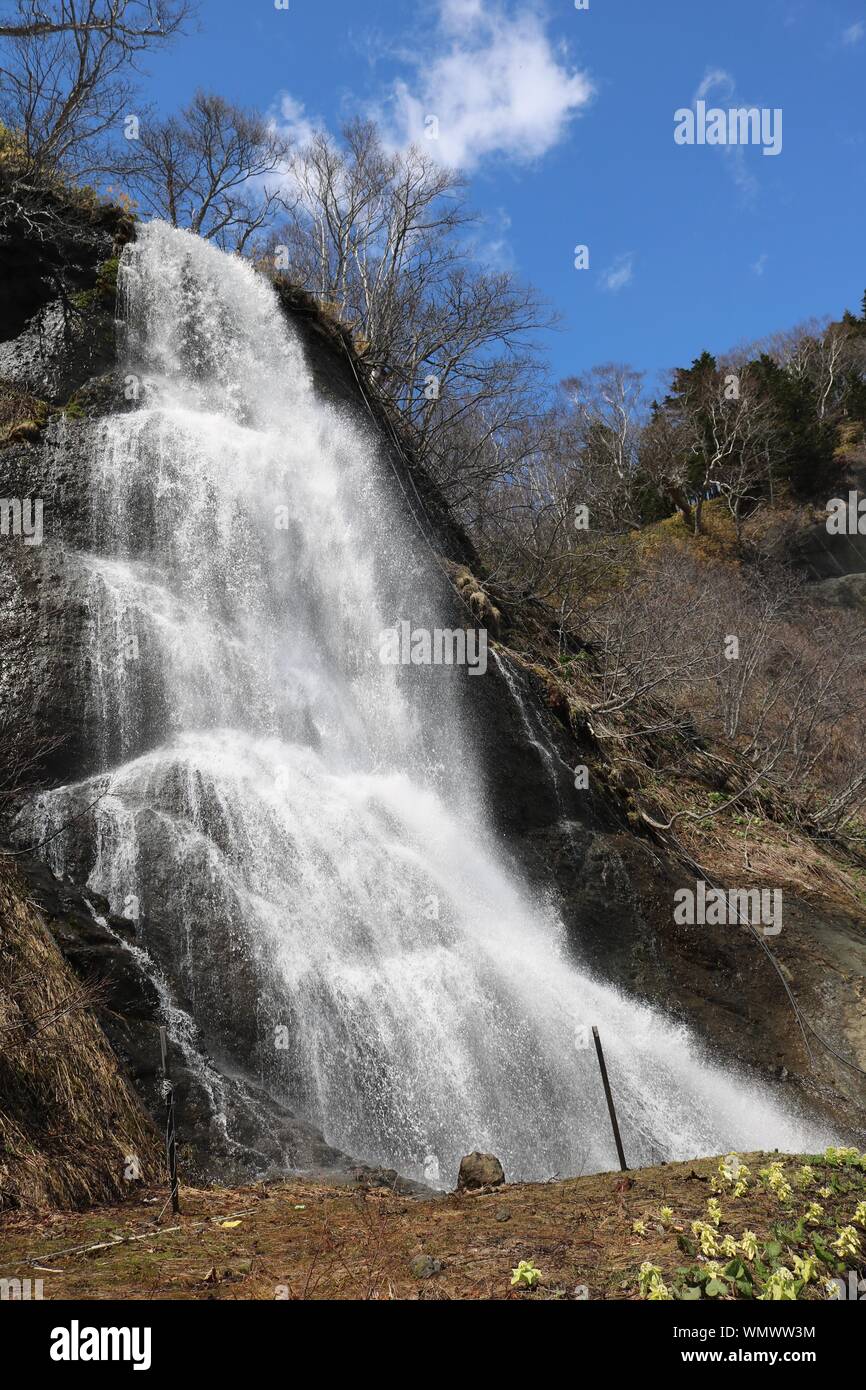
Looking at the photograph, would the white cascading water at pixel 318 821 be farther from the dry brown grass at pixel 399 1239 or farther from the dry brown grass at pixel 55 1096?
the dry brown grass at pixel 399 1239

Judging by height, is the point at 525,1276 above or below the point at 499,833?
below

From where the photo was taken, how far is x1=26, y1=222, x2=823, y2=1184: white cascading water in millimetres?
8141

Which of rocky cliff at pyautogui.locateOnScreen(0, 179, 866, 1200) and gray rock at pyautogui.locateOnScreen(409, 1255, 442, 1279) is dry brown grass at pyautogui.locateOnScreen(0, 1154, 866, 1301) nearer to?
gray rock at pyautogui.locateOnScreen(409, 1255, 442, 1279)

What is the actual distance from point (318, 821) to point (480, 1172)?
15.5 feet

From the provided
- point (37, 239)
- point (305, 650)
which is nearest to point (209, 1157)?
point (305, 650)

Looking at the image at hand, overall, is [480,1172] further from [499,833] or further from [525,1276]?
[499,833]

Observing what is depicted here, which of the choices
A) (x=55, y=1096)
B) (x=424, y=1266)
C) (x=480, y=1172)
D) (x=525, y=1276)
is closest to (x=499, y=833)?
(x=480, y=1172)

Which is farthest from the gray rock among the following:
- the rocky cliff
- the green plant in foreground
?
the rocky cliff

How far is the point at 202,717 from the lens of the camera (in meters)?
11.2

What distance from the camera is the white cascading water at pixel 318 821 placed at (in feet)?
26.7

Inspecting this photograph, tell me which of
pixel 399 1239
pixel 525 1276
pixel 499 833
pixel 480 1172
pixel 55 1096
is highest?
pixel 499 833

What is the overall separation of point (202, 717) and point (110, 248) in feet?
37.2

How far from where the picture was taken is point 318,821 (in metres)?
9.98

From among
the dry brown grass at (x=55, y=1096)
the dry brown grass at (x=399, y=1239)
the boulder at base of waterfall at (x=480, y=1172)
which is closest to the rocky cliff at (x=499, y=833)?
the dry brown grass at (x=55, y=1096)
